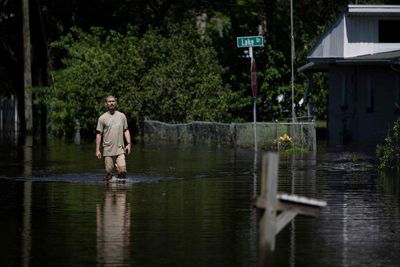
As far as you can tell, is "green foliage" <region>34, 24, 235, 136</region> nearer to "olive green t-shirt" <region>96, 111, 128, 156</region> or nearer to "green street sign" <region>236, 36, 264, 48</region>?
"green street sign" <region>236, 36, 264, 48</region>

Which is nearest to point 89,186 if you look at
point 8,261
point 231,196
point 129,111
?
point 231,196

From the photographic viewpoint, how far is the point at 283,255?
1269 centimetres

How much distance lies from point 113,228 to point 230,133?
2305 cm

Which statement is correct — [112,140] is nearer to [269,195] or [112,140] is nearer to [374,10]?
[269,195]

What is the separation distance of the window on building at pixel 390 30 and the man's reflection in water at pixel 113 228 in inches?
865

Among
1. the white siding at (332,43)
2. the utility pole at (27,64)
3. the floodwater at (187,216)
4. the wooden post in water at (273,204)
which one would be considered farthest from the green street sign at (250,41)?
the wooden post in water at (273,204)

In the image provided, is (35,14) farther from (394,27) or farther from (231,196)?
(231,196)

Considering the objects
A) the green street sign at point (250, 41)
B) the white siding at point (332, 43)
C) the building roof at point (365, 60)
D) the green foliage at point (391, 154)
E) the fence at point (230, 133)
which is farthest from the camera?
the white siding at point (332, 43)

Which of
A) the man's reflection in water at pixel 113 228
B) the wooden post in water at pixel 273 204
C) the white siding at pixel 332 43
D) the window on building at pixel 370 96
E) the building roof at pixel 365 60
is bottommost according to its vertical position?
the man's reflection in water at pixel 113 228

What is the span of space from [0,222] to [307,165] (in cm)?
1248

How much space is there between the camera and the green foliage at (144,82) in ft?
154

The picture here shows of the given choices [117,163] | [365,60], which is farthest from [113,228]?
[365,60]

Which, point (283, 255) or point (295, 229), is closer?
point (283, 255)

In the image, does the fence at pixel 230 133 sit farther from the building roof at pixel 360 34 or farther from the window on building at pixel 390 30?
the window on building at pixel 390 30
